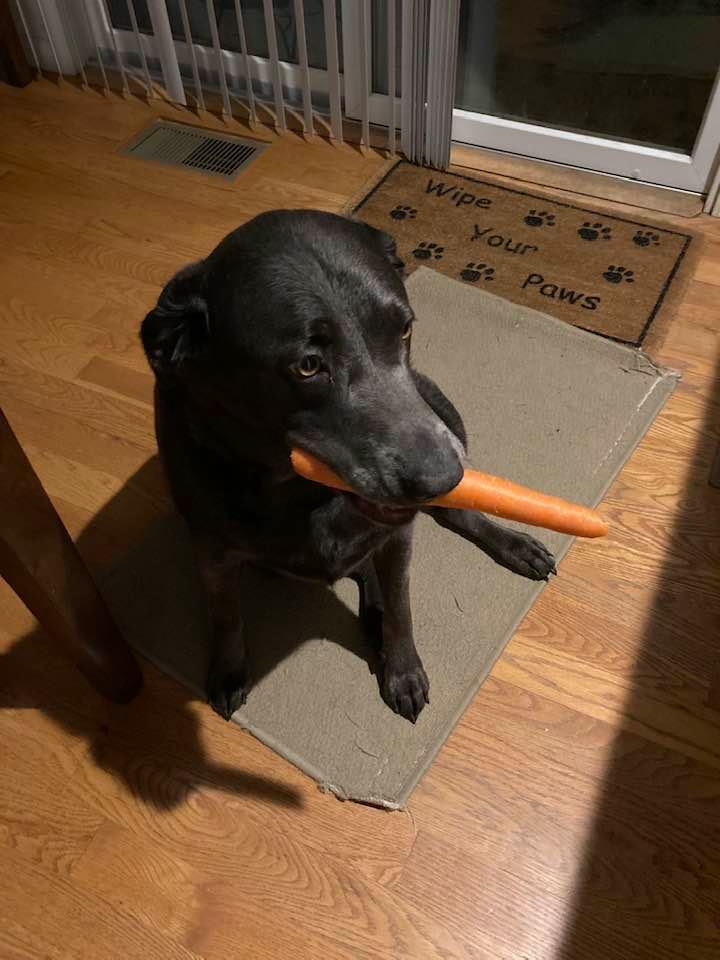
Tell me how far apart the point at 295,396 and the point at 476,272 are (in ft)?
4.44

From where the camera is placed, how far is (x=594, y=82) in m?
2.65

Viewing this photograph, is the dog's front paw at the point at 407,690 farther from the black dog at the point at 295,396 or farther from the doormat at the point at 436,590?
the black dog at the point at 295,396

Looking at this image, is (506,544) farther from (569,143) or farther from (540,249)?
(569,143)

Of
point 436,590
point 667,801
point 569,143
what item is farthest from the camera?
point 569,143

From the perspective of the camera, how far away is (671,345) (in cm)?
203

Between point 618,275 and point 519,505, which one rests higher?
point 519,505

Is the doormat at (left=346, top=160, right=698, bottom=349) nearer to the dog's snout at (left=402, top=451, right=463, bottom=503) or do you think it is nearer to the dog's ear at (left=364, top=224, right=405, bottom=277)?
the dog's ear at (left=364, top=224, right=405, bottom=277)

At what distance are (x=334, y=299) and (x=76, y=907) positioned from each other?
107 cm

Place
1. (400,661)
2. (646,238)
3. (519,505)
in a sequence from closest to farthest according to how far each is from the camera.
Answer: (519,505) < (400,661) < (646,238)

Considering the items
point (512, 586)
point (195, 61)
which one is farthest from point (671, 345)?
point (195, 61)

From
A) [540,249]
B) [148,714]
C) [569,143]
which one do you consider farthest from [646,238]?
[148,714]

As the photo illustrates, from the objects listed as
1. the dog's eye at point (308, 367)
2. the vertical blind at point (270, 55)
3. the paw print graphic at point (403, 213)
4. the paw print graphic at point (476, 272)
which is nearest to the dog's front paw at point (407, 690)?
the dog's eye at point (308, 367)

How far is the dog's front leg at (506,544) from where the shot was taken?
162 cm

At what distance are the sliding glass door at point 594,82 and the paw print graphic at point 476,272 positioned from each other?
640 mm
